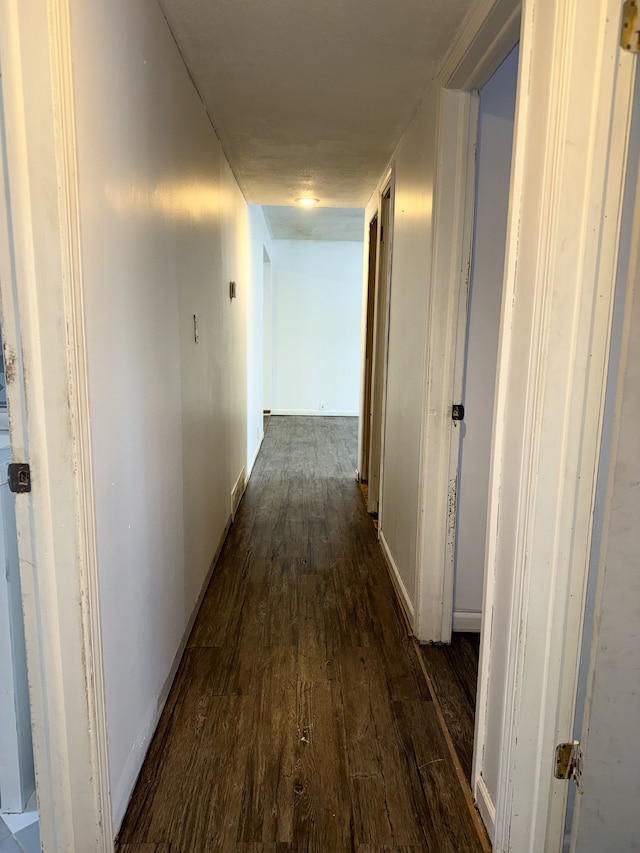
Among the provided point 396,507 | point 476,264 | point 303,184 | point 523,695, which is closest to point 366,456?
point 396,507

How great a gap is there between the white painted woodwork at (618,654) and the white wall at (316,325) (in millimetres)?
6563

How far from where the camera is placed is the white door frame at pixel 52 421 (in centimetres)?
→ 98

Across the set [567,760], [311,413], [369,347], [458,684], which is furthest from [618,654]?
[311,413]

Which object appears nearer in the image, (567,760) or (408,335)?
(567,760)

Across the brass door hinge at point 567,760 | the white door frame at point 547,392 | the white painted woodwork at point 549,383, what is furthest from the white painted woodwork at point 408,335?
the brass door hinge at point 567,760

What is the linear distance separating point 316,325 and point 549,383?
6947mm

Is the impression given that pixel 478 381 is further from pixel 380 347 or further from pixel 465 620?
pixel 380 347

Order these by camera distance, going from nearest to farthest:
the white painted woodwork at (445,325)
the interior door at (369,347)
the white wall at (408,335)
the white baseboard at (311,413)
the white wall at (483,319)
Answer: the white painted woodwork at (445,325) → the white wall at (483,319) → the white wall at (408,335) → the interior door at (369,347) → the white baseboard at (311,413)

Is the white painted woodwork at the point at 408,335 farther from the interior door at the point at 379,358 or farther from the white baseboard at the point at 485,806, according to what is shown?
the white baseboard at the point at 485,806

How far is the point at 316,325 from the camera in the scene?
7.91m

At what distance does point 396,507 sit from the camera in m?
2.84

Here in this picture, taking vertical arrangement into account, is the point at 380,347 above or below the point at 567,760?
above

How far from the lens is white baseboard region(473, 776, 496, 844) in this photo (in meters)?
1.36

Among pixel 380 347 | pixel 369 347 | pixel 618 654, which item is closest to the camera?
pixel 618 654
